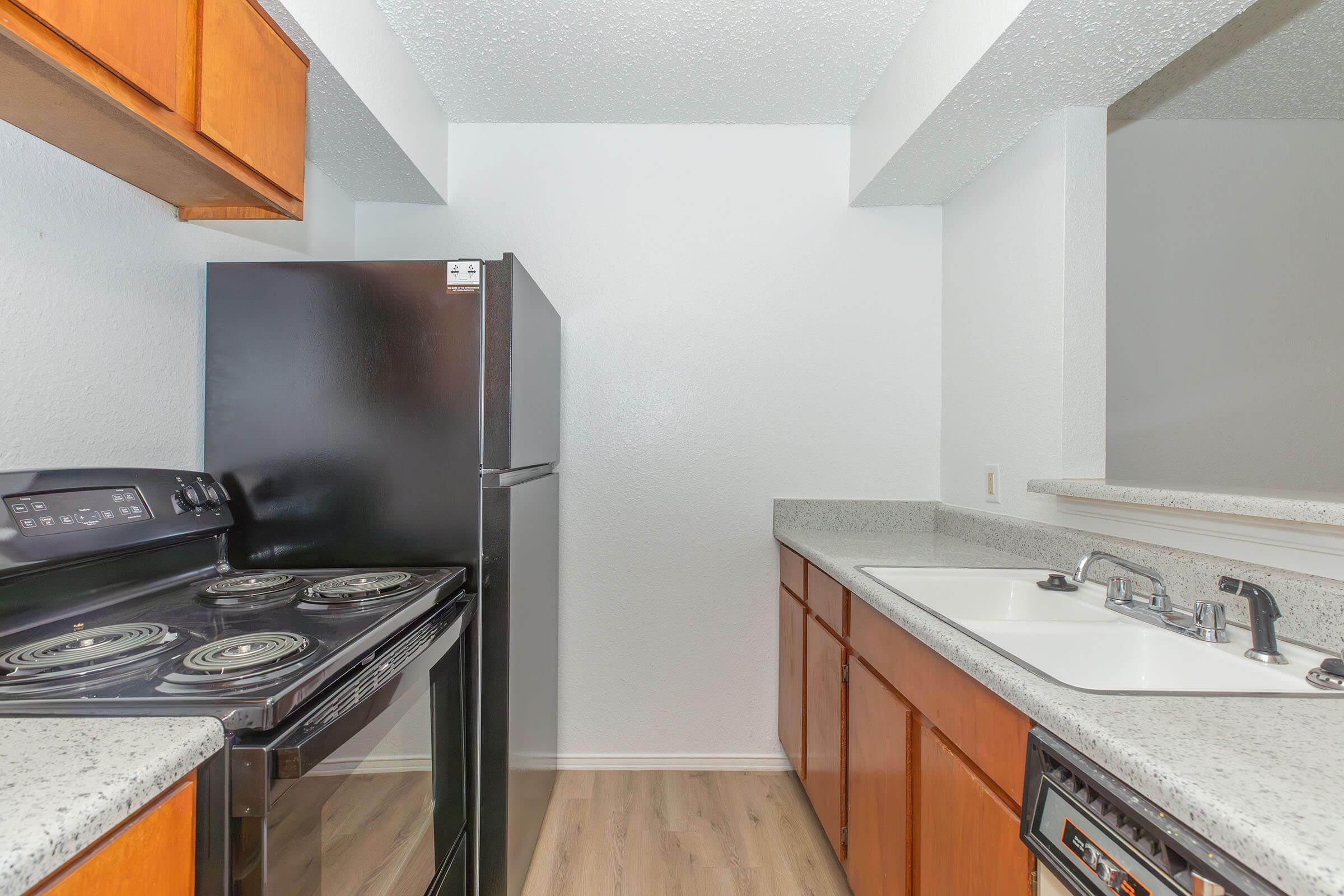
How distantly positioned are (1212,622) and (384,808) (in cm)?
136

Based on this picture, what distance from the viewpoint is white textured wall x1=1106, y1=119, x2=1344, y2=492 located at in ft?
6.81

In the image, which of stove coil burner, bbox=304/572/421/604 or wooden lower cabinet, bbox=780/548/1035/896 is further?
stove coil burner, bbox=304/572/421/604

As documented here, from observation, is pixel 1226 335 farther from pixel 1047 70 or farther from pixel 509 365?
pixel 509 365

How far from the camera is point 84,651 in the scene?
2.82ft

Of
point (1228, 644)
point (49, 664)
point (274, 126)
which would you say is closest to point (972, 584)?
point (1228, 644)

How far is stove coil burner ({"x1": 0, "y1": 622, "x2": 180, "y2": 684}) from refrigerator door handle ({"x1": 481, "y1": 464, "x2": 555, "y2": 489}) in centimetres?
68

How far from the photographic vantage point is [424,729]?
1.21 metres

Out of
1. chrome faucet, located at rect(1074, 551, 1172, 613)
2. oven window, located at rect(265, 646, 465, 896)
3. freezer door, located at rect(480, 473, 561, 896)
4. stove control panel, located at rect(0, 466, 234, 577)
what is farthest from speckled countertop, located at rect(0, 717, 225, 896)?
chrome faucet, located at rect(1074, 551, 1172, 613)

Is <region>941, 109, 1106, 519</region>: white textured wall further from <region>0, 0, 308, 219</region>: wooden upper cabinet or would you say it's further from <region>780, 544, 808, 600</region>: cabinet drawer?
<region>0, 0, 308, 219</region>: wooden upper cabinet

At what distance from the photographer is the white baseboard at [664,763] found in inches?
92.5

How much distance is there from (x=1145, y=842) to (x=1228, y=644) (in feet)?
1.95

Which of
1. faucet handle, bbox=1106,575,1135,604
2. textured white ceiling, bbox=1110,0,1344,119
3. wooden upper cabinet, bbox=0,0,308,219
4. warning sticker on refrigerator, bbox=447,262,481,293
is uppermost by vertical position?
textured white ceiling, bbox=1110,0,1344,119

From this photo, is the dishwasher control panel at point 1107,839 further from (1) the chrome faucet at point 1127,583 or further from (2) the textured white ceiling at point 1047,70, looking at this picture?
(2) the textured white ceiling at point 1047,70

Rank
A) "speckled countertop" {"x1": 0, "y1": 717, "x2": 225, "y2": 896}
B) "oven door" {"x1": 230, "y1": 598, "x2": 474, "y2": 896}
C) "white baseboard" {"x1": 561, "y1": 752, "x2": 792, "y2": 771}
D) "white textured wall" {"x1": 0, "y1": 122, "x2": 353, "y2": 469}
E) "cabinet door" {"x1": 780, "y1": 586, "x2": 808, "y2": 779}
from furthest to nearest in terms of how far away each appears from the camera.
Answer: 1. "white baseboard" {"x1": 561, "y1": 752, "x2": 792, "y2": 771}
2. "cabinet door" {"x1": 780, "y1": 586, "x2": 808, "y2": 779}
3. "white textured wall" {"x1": 0, "y1": 122, "x2": 353, "y2": 469}
4. "oven door" {"x1": 230, "y1": 598, "x2": 474, "y2": 896}
5. "speckled countertop" {"x1": 0, "y1": 717, "x2": 225, "y2": 896}
